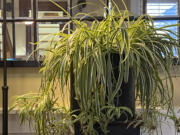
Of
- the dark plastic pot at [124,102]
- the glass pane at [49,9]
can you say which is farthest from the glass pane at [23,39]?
the dark plastic pot at [124,102]

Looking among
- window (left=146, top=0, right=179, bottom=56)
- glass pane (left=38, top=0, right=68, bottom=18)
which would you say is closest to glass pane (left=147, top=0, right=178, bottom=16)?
window (left=146, top=0, right=179, bottom=56)

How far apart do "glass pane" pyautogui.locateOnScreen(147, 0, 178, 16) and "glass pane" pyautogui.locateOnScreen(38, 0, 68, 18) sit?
0.62 metres

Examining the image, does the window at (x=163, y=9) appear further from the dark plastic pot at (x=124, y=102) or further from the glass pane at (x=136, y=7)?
the dark plastic pot at (x=124, y=102)

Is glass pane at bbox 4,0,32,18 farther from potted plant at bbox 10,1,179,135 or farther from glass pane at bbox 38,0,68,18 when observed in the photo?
potted plant at bbox 10,1,179,135

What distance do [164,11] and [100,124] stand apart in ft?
3.75

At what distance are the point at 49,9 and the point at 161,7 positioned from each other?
2.69 feet

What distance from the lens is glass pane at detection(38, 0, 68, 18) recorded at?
1976mm

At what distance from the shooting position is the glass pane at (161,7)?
202cm

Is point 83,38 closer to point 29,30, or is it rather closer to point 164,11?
point 29,30

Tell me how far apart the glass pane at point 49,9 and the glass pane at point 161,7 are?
2.04 ft

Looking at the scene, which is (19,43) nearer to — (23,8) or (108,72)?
(23,8)

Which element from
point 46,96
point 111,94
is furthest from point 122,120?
point 46,96

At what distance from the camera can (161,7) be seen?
2.03 metres

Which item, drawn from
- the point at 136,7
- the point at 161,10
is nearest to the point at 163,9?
the point at 161,10
